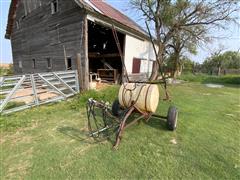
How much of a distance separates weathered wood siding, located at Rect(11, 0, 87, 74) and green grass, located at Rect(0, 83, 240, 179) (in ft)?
19.5

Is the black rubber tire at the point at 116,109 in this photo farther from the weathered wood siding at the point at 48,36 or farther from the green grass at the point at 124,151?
the weathered wood siding at the point at 48,36

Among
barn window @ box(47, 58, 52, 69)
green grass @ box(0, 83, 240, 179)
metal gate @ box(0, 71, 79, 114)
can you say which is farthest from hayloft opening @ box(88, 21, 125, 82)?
green grass @ box(0, 83, 240, 179)

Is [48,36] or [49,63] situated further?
[49,63]

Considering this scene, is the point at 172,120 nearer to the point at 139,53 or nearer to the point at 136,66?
the point at 136,66

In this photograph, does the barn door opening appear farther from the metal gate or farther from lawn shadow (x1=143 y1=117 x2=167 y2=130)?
lawn shadow (x1=143 y1=117 x2=167 y2=130)

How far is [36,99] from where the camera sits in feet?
20.6

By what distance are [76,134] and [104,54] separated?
10638mm

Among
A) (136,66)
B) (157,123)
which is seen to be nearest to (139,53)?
(136,66)

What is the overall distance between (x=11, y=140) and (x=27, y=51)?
13381 millimetres

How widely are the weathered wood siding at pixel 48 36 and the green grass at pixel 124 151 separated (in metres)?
5.96

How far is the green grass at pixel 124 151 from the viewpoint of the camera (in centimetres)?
273

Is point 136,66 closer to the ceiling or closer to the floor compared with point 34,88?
closer to the ceiling

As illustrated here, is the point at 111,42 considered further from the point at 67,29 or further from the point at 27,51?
the point at 27,51

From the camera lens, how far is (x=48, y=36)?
1217 centimetres
